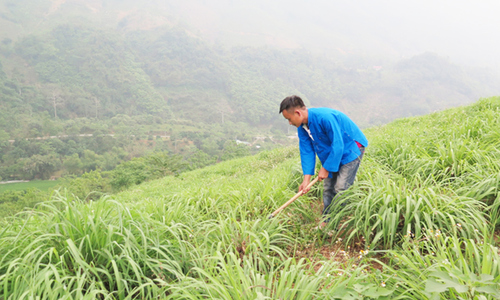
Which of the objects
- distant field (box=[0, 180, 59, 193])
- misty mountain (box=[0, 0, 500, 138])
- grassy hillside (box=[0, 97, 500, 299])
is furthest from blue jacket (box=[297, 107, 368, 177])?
misty mountain (box=[0, 0, 500, 138])

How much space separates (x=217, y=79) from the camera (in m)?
135

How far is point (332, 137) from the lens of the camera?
2803 millimetres

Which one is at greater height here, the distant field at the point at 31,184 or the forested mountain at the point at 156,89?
the forested mountain at the point at 156,89

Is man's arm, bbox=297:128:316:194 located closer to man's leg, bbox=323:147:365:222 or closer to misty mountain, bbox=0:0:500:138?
man's leg, bbox=323:147:365:222

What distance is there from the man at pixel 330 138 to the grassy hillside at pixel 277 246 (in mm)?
190

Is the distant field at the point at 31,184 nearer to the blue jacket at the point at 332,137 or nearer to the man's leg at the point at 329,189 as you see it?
the man's leg at the point at 329,189

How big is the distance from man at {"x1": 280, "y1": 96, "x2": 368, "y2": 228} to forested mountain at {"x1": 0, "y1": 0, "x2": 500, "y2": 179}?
56.5 metres

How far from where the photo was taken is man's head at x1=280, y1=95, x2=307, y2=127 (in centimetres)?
276

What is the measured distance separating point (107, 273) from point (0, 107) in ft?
314

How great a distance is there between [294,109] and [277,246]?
131 cm

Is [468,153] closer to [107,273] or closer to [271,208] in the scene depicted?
[271,208]

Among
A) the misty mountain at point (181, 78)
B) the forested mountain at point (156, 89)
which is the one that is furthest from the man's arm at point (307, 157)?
the misty mountain at point (181, 78)

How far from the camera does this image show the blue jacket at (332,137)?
109 inches

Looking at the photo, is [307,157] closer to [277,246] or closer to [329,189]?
[329,189]
